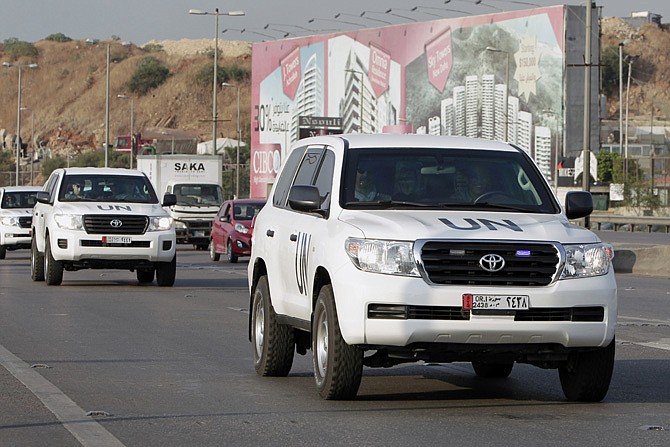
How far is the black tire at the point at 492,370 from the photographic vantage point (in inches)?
469

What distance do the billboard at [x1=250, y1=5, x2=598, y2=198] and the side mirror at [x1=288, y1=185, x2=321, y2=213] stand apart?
2483 inches

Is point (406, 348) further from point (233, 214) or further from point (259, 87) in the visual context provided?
point (259, 87)

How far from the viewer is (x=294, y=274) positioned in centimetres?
1116

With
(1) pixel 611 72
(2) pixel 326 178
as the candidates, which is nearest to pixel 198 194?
(2) pixel 326 178

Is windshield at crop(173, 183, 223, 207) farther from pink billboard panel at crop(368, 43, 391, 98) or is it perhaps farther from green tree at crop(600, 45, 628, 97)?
green tree at crop(600, 45, 628, 97)

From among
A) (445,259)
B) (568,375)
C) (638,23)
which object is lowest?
(568,375)

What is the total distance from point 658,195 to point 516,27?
1559 cm

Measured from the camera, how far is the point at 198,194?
45.9 m

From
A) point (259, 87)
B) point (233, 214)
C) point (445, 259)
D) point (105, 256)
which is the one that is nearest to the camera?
point (445, 259)

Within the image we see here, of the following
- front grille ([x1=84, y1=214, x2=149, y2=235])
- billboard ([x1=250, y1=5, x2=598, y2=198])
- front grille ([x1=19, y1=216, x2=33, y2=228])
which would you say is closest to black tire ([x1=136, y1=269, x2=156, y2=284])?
front grille ([x1=84, y1=214, x2=149, y2=235])

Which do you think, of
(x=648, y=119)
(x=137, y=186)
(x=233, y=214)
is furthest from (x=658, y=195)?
(x=648, y=119)

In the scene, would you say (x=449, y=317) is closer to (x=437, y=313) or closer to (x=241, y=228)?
(x=437, y=313)

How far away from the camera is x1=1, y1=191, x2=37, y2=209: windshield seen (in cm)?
3838

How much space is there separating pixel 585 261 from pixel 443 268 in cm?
98
